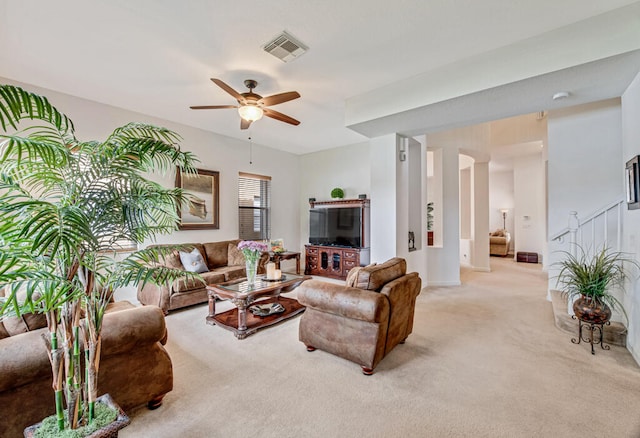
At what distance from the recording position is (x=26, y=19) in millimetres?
2311

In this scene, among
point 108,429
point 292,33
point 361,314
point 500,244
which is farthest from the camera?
point 500,244

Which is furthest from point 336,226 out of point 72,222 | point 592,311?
point 72,222

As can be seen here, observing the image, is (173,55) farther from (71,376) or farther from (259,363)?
(259,363)

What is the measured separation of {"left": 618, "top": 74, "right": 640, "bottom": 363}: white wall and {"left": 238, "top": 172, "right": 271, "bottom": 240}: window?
5.53 metres

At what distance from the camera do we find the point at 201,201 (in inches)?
202

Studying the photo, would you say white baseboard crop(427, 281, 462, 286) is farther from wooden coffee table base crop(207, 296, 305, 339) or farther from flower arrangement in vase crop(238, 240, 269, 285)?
flower arrangement in vase crop(238, 240, 269, 285)

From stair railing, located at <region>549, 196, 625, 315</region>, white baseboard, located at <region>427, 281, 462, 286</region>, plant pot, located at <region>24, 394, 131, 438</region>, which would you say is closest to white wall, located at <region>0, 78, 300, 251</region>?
plant pot, located at <region>24, 394, 131, 438</region>

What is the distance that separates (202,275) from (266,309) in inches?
49.5

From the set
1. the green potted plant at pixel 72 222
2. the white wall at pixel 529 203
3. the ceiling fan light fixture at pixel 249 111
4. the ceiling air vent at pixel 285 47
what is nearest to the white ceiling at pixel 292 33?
the ceiling air vent at pixel 285 47

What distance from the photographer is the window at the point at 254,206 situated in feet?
19.2

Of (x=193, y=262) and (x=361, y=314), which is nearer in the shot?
(x=361, y=314)

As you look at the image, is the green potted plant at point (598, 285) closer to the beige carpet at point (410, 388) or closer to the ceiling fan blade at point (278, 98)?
the beige carpet at point (410, 388)

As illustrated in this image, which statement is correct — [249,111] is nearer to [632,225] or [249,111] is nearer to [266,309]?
[266,309]

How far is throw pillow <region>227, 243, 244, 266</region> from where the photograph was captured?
4.97 meters
